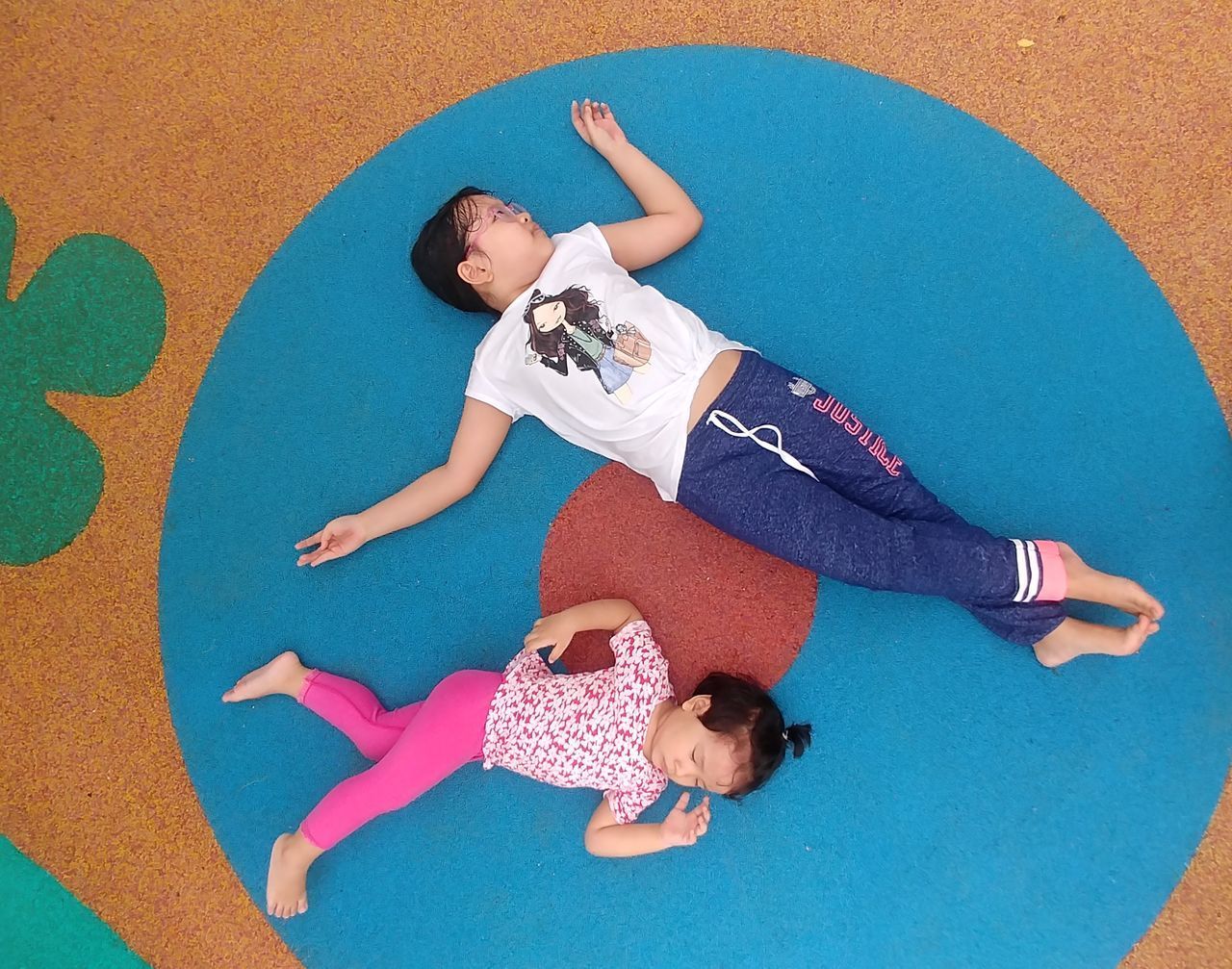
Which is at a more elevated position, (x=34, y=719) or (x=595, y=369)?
(x=595, y=369)

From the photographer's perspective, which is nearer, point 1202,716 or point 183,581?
point 1202,716

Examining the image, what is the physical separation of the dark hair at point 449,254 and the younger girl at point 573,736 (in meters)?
0.56

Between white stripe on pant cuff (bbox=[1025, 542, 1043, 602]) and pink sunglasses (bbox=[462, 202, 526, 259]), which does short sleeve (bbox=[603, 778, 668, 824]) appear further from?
pink sunglasses (bbox=[462, 202, 526, 259])

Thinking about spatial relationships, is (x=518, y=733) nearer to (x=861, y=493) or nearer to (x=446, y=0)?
(x=861, y=493)

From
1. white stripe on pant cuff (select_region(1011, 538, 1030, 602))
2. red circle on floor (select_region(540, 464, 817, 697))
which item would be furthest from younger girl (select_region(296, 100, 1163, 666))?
red circle on floor (select_region(540, 464, 817, 697))

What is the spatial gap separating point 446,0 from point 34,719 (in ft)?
5.16

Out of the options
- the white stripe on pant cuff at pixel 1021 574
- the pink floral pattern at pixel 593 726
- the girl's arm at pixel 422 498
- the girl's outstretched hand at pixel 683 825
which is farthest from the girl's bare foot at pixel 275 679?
the white stripe on pant cuff at pixel 1021 574

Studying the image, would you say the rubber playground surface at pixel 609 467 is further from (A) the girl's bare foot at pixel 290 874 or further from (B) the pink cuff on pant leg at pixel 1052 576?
(B) the pink cuff on pant leg at pixel 1052 576

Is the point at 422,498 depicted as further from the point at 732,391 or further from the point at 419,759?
the point at 732,391

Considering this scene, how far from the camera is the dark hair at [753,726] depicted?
46.3 inches

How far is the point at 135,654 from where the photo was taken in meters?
1.45

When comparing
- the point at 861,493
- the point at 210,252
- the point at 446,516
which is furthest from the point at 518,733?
the point at 210,252

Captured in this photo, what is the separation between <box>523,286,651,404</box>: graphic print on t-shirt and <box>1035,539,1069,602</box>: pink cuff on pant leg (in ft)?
2.22

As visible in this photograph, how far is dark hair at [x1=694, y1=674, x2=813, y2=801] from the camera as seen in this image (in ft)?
3.86
